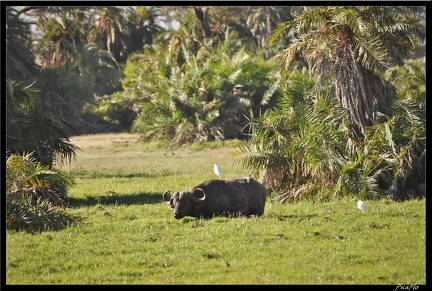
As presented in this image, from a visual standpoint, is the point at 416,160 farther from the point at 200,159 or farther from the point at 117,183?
the point at 200,159

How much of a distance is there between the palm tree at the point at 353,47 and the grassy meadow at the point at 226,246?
8.11 feet

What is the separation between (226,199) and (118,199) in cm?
336

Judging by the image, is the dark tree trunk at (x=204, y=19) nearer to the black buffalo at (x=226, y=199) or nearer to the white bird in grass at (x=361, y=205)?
the black buffalo at (x=226, y=199)

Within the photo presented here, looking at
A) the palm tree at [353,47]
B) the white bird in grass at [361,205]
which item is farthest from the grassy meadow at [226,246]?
the palm tree at [353,47]

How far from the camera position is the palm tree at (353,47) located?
18188 millimetres

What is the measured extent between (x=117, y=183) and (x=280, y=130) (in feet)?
16.6

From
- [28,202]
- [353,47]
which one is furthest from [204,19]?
[28,202]

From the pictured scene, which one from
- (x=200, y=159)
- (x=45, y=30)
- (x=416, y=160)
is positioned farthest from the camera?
(x=45, y=30)

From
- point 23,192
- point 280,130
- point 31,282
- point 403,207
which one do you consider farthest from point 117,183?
point 31,282

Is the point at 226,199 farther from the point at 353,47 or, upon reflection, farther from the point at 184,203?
the point at 353,47

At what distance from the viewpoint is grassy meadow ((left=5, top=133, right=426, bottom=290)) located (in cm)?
1200

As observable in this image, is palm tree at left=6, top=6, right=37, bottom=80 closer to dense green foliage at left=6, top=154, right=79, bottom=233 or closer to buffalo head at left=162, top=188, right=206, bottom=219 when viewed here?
dense green foliage at left=6, top=154, right=79, bottom=233

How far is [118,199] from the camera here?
19.3m

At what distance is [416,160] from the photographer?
17703 millimetres
